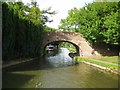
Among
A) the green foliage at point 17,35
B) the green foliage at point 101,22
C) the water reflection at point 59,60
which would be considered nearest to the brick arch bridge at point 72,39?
the green foliage at point 17,35

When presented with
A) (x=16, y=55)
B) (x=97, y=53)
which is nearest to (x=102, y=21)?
(x=97, y=53)

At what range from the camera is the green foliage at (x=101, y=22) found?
39375 millimetres

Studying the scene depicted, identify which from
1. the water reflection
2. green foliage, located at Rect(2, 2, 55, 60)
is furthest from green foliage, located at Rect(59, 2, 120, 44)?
green foliage, located at Rect(2, 2, 55, 60)

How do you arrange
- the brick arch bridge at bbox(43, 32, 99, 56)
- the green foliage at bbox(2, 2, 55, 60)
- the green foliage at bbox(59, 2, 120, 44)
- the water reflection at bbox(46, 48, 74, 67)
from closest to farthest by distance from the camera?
the green foliage at bbox(2, 2, 55, 60)
the water reflection at bbox(46, 48, 74, 67)
the green foliage at bbox(59, 2, 120, 44)
the brick arch bridge at bbox(43, 32, 99, 56)

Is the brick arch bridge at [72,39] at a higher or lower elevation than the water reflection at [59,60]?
higher

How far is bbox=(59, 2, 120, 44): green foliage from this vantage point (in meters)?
39.4

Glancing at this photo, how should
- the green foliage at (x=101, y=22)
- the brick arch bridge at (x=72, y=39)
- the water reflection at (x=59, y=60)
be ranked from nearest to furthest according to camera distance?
the water reflection at (x=59, y=60), the green foliage at (x=101, y=22), the brick arch bridge at (x=72, y=39)

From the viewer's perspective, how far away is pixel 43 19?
58781 millimetres

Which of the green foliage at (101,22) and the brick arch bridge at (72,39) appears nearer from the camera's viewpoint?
the green foliage at (101,22)

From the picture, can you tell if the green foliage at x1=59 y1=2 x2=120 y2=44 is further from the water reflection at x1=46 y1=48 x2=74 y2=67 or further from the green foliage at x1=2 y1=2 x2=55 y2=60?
the green foliage at x1=2 y1=2 x2=55 y2=60

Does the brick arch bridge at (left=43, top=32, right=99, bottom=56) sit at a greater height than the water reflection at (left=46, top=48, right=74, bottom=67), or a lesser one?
greater

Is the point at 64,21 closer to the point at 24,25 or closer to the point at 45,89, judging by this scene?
the point at 24,25

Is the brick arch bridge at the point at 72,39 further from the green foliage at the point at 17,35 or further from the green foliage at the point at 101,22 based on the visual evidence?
the green foliage at the point at 101,22

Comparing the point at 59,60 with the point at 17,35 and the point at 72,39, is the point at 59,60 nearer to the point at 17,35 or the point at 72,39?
the point at 72,39
